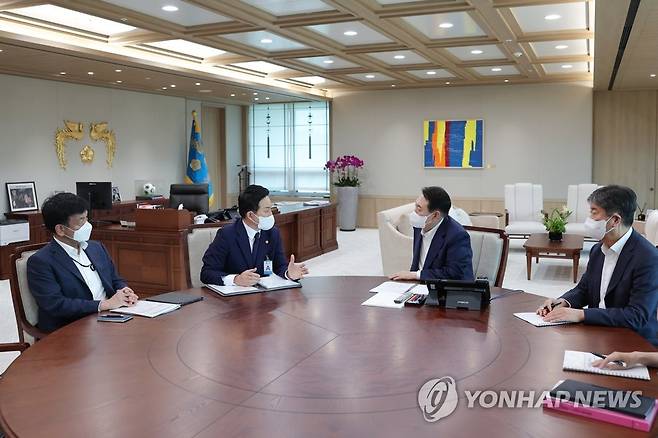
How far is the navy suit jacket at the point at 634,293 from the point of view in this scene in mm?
2582

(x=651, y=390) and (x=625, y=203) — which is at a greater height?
(x=625, y=203)

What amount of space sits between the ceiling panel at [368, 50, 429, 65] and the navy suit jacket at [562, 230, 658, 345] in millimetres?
6115

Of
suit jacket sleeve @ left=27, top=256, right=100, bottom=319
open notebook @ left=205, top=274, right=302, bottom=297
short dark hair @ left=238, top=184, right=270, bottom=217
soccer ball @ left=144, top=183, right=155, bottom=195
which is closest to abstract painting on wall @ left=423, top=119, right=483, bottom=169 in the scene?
soccer ball @ left=144, top=183, right=155, bottom=195

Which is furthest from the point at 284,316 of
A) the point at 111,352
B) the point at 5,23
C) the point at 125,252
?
the point at 5,23

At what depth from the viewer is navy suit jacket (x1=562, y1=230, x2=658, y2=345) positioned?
8.47 feet

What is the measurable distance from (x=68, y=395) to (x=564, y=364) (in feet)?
5.27

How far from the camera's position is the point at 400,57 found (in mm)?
8930

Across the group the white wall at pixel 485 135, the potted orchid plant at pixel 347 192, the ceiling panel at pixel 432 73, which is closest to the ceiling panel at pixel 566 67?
the white wall at pixel 485 135

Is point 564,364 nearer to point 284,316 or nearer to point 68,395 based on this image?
point 284,316

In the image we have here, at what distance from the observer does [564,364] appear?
2102 mm

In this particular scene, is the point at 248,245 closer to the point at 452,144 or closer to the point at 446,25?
the point at 446,25

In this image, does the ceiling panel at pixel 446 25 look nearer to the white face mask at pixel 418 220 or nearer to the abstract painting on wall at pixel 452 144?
the white face mask at pixel 418 220

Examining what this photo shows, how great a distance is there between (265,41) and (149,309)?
5344 millimetres

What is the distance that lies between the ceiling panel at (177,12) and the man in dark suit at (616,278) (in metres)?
4.27
